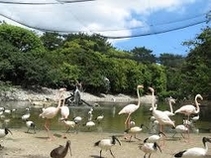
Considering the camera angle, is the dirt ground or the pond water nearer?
the dirt ground

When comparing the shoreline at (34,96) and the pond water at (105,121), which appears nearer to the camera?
the pond water at (105,121)

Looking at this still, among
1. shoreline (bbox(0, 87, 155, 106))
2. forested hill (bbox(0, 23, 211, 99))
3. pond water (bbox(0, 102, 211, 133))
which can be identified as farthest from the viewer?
forested hill (bbox(0, 23, 211, 99))

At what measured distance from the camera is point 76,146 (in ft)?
49.8

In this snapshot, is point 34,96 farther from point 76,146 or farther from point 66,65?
point 76,146

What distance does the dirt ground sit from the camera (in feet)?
44.2

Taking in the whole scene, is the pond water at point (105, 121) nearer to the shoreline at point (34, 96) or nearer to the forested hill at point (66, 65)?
the forested hill at point (66, 65)

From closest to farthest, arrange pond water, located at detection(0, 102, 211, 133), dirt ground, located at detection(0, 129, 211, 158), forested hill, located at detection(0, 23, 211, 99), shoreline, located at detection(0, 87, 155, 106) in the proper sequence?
dirt ground, located at detection(0, 129, 211, 158) < pond water, located at detection(0, 102, 211, 133) < shoreline, located at detection(0, 87, 155, 106) < forested hill, located at detection(0, 23, 211, 99)

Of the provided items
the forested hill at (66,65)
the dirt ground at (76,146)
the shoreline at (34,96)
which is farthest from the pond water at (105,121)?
the shoreline at (34,96)

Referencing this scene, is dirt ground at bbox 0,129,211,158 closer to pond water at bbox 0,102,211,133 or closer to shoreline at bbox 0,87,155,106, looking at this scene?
pond water at bbox 0,102,211,133

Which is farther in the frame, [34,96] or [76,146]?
[34,96]

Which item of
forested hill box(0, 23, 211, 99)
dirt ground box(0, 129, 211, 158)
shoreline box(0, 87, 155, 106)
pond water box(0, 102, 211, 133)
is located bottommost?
dirt ground box(0, 129, 211, 158)

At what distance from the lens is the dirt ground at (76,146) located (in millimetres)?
13473

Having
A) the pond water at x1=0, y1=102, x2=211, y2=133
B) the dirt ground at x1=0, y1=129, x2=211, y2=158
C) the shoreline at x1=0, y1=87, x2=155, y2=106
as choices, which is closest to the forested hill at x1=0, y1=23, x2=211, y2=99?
the shoreline at x1=0, y1=87, x2=155, y2=106

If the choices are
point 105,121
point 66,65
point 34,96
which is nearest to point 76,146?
point 105,121
